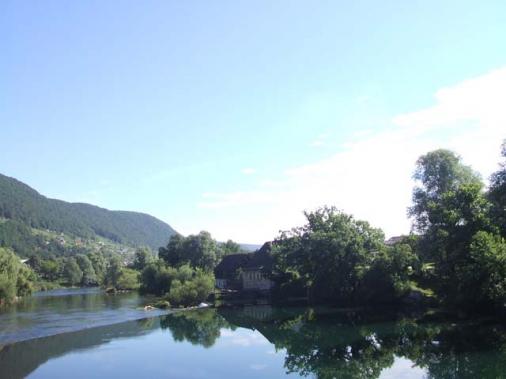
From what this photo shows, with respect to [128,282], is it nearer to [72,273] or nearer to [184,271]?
[184,271]

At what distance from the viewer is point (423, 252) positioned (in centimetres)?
4900

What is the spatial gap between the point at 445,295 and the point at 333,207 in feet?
62.6

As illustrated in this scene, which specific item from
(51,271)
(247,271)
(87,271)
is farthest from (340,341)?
(51,271)

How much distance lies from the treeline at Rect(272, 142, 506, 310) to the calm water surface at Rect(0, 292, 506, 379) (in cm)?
421

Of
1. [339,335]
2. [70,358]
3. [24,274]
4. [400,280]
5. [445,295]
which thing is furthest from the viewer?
[24,274]

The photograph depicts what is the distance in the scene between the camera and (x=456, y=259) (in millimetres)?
40688

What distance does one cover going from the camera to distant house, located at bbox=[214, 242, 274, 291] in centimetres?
7444

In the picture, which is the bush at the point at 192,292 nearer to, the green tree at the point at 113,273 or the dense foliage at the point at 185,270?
the dense foliage at the point at 185,270

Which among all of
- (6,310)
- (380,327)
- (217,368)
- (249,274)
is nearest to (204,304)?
(249,274)

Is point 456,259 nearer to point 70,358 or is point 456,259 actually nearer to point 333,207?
point 333,207

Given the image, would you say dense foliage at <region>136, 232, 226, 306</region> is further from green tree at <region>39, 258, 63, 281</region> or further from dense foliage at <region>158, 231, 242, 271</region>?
green tree at <region>39, 258, 63, 281</region>

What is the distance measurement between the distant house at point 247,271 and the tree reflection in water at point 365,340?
25666 mm

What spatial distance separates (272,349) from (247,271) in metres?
45.3

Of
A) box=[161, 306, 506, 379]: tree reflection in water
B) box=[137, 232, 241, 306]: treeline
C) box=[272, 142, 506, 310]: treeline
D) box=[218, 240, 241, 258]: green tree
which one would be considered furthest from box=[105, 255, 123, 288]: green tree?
box=[161, 306, 506, 379]: tree reflection in water
